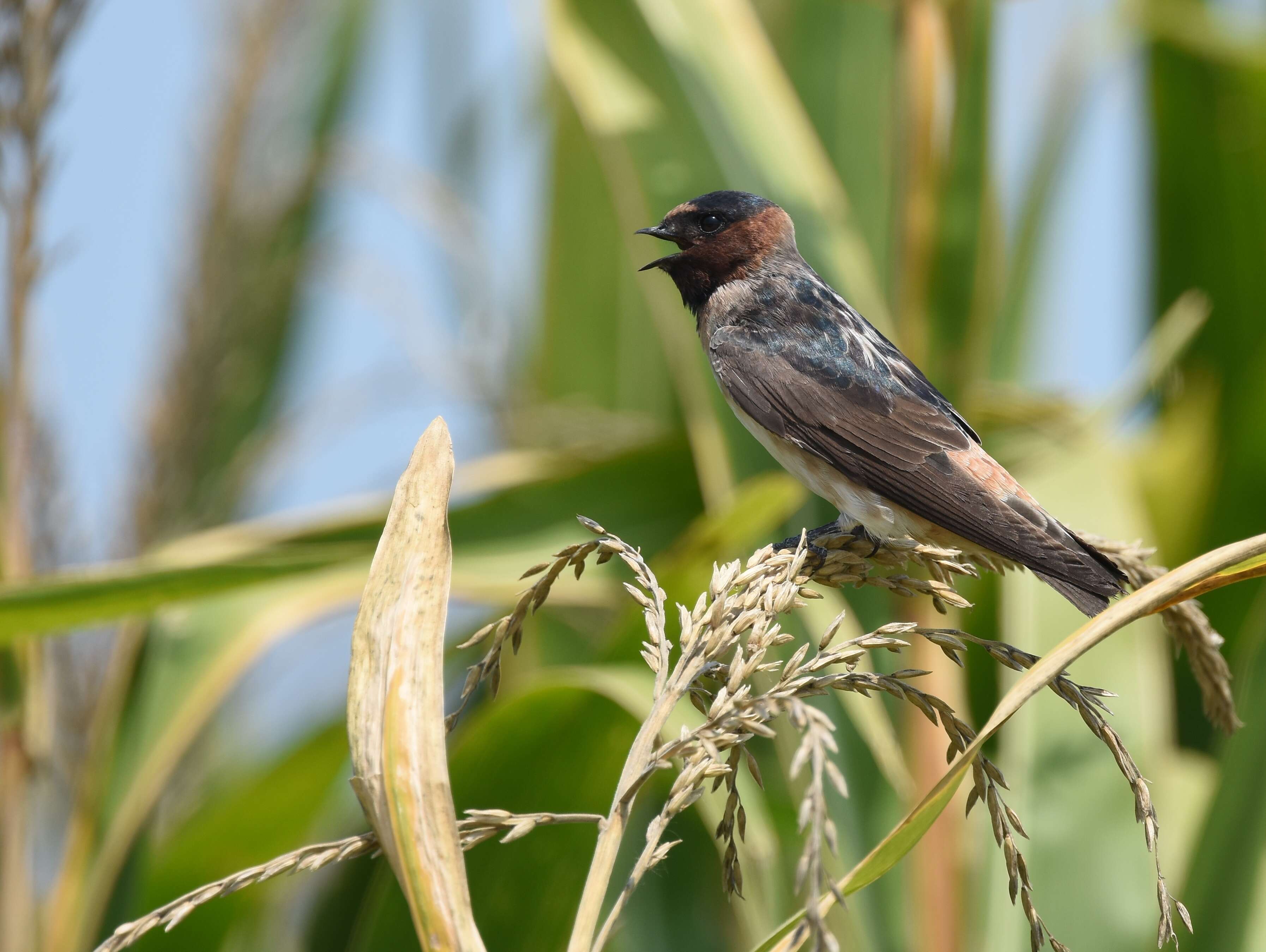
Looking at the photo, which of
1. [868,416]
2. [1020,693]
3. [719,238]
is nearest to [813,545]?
[868,416]

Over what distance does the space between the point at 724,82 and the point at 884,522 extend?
89 centimetres

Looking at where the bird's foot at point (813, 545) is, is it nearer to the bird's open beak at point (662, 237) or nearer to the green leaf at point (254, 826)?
the bird's open beak at point (662, 237)

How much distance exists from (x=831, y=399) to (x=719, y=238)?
0.32 meters

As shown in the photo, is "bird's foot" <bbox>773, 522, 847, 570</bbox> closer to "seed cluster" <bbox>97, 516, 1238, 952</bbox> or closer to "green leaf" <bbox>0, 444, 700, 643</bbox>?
"seed cluster" <bbox>97, 516, 1238, 952</bbox>

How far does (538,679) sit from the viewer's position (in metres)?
1.63

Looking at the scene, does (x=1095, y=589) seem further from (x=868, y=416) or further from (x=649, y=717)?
(x=649, y=717)

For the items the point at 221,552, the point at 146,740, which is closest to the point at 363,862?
the point at 146,740

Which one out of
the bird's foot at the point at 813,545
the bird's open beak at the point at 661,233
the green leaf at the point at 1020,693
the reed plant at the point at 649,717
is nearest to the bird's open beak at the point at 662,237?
the bird's open beak at the point at 661,233

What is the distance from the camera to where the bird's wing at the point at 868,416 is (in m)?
1.55

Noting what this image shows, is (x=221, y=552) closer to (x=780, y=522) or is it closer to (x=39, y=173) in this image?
(x=39, y=173)

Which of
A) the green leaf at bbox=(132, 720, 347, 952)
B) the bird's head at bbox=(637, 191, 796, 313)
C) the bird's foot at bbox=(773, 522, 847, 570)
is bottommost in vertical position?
the green leaf at bbox=(132, 720, 347, 952)

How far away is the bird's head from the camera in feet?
5.89

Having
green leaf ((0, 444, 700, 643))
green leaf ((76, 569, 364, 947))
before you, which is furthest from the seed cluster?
green leaf ((76, 569, 364, 947))

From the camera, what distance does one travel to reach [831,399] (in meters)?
1.71
